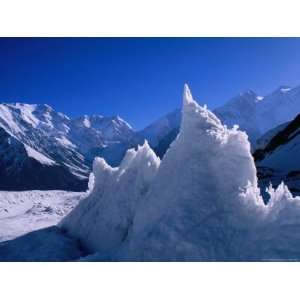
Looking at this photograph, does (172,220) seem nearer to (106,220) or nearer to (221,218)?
(221,218)

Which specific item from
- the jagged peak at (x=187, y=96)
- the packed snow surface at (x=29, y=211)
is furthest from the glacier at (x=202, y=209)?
the packed snow surface at (x=29, y=211)

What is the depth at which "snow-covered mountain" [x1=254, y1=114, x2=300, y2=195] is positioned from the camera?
52.9m

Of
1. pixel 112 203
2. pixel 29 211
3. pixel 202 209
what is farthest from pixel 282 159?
pixel 202 209

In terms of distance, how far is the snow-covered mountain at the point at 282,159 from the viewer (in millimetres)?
52906

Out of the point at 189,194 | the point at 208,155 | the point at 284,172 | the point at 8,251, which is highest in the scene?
the point at 284,172

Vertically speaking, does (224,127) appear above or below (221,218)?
above

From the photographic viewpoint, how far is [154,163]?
2144 cm

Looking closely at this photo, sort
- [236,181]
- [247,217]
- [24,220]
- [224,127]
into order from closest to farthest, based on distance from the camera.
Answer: [247,217]
[236,181]
[224,127]
[24,220]

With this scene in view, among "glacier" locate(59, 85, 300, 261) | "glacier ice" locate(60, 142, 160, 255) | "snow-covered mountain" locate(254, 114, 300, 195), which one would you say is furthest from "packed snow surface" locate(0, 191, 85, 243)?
"snow-covered mountain" locate(254, 114, 300, 195)

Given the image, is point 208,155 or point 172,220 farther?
point 208,155

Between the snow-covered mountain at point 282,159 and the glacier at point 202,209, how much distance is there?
93.3ft

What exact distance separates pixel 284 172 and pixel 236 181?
45912 millimetres

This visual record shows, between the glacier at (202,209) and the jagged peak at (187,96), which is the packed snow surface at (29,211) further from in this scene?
the jagged peak at (187,96)

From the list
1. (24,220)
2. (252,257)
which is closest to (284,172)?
(24,220)
